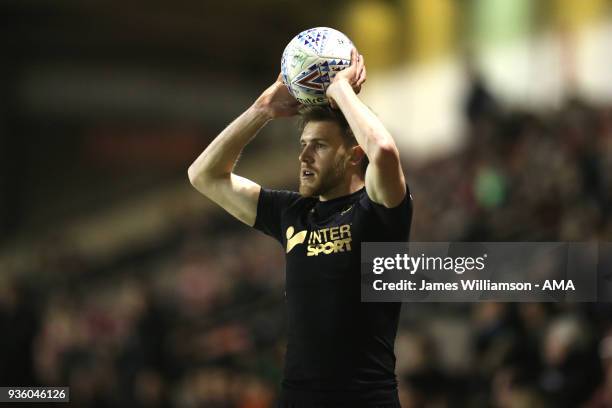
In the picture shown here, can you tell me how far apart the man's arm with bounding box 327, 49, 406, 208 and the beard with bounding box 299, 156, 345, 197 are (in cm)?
23

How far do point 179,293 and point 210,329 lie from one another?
228 centimetres

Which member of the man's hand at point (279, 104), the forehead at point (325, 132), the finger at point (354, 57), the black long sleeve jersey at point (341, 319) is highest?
the finger at point (354, 57)

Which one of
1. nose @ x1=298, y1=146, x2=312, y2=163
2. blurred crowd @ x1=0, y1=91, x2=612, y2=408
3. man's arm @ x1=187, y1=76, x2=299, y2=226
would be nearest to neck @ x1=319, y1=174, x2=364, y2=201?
nose @ x1=298, y1=146, x2=312, y2=163

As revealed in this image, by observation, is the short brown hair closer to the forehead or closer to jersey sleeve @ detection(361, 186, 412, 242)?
the forehead

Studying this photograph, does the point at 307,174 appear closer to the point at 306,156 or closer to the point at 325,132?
the point at 306,156

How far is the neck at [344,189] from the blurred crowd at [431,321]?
252cm

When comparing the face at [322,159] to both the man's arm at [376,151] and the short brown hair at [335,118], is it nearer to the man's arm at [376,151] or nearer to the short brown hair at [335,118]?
the short brown hair at [335,118]

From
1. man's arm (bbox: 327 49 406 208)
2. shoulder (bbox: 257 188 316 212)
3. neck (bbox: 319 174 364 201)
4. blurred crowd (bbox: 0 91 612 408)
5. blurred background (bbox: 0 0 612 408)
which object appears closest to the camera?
man's arm (bbox: 327 49 406 208)

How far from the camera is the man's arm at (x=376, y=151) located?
9.57ft

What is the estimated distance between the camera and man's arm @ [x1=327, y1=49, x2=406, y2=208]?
2918 millimetres

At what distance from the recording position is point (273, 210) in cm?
352

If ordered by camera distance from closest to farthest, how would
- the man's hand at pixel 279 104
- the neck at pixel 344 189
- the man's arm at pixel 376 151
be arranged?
1. the man's arm at pixel 376 151
2. the neck at pixel 344 189
3. the man's hand at pixel 279 104

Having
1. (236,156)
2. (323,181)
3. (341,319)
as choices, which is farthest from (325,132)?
(341,319)

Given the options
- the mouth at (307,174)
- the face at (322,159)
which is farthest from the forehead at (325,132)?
the mouth at (307,174)
